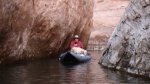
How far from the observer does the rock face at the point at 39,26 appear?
68.6 feet

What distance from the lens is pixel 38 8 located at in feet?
83.6

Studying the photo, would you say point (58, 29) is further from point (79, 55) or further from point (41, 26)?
point (79, 55)

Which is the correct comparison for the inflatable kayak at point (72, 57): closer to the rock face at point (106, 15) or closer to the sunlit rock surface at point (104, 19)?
the sunlit rock surface at point (104, 19)

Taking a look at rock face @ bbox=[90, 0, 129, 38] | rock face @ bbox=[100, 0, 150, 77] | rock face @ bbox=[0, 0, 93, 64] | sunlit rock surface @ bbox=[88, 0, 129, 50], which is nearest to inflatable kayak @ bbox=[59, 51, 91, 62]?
rock face @ bbox=[0, 0, 93, 64]

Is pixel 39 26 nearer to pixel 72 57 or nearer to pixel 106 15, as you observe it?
pixel 72 57

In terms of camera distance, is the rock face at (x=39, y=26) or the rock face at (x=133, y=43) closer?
the rock face at (x=133, y=43)

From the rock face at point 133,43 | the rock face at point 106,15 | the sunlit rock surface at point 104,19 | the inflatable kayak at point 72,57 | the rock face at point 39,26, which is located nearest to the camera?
the rock face at point 133,43

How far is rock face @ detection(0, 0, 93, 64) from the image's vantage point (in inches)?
824

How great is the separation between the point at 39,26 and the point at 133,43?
10341 mm

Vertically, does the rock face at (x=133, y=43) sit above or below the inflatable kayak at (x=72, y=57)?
above

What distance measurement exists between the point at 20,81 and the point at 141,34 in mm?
6279

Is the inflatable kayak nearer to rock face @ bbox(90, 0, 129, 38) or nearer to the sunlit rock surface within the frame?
the sunlit rock surface

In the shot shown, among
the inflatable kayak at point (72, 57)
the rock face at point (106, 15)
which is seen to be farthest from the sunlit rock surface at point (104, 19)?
the inflatable kayak at point (72, 57)

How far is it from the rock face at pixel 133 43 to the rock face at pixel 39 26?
585 cm
